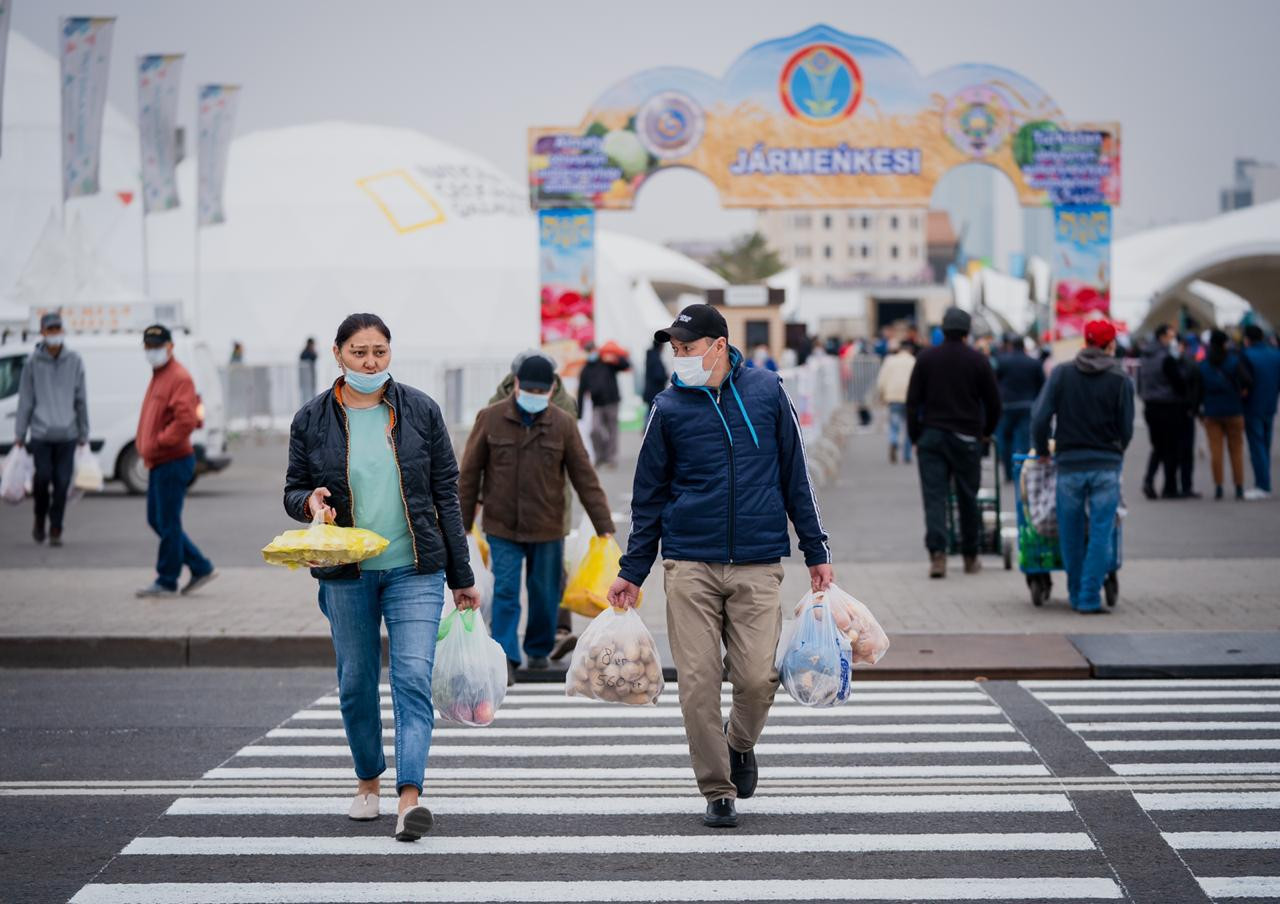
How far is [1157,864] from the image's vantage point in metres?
5.70

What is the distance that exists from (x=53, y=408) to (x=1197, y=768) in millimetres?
11371

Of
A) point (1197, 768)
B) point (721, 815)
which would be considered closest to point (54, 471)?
point (721, 815)

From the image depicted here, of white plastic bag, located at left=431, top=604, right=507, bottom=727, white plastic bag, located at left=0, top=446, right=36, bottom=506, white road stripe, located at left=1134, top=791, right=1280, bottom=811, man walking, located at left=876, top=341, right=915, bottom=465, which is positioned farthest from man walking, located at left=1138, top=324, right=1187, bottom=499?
white plastic bag, located at left=431, top=604, right=507, bottom=727

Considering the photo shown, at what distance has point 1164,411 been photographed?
18891 mm

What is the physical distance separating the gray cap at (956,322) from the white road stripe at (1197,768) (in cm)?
601

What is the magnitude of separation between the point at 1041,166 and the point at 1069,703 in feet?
74.3

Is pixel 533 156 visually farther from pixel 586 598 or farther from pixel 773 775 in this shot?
pixel 773 775

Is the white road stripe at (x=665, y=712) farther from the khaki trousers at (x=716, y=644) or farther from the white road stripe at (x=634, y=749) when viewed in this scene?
the khaki trousers at (x=716, y=644)

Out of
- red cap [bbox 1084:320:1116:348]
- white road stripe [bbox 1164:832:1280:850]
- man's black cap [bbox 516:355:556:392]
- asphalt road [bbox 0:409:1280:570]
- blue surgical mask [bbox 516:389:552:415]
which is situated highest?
red cap [bbox 1084:320:1116:348]

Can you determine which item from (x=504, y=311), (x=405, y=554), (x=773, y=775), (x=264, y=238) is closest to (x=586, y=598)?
(x=773, y=775)

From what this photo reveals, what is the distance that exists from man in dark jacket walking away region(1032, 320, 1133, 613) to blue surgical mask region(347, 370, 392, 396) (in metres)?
5.92

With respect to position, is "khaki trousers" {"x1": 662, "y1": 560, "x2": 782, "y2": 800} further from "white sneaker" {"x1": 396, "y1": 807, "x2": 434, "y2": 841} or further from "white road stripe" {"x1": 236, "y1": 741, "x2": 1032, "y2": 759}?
"white road stripe" {"x1": 236, "y1": 741, "x2": 1032, "y2": 759}

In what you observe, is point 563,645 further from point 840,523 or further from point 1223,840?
point 840,523

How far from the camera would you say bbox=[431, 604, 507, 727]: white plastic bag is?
6465 mm
